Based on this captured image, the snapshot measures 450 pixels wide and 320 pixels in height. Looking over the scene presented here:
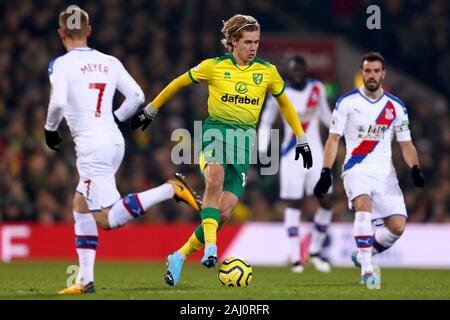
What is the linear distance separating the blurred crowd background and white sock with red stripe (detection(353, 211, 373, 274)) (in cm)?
764

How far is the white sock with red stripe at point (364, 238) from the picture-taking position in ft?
32.7

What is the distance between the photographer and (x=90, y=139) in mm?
8859

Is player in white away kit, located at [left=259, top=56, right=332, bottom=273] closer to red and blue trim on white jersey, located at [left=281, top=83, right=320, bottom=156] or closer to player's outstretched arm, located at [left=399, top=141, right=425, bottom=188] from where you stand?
red and blue trim on white jersey, located at [left=281, top=83, right=320, bottom=156]

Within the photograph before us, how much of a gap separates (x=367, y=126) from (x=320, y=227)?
3.42m

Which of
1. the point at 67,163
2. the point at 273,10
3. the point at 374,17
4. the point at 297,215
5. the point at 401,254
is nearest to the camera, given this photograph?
the point at 297,215

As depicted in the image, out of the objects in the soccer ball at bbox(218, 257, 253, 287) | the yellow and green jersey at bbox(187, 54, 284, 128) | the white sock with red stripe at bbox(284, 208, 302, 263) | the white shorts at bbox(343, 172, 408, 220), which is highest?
the yellow and green jersey at bbox(187, 54, 284, 128)

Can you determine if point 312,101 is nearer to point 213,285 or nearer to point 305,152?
point 305,152

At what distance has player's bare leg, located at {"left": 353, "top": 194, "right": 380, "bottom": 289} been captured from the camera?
9.97m

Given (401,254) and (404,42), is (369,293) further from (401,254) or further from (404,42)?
(404,42)

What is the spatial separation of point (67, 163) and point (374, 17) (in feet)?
23.3

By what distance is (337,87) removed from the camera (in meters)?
21.1

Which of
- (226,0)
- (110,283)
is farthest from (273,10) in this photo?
(110,283)

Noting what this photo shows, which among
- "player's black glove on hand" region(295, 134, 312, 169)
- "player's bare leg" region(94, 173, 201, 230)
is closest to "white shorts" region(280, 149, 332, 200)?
"player's black glove on hand" region(295, 134, 312, 169)

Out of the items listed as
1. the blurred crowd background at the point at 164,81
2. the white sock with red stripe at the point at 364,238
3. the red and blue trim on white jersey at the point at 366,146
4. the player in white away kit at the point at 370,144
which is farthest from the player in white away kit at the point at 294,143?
the blurred crowd background at the point at 164,81
